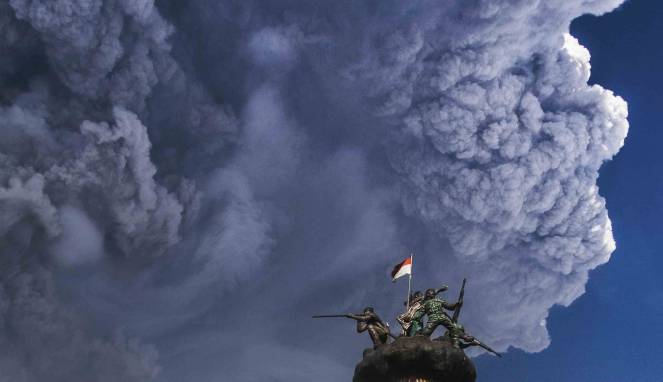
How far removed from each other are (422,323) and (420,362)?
11.4 ft

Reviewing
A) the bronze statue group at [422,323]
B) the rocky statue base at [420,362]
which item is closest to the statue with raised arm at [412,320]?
the bronze statue group at [422,323]

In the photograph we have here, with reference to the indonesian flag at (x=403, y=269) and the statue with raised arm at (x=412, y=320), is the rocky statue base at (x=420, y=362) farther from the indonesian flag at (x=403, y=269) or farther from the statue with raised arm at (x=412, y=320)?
the indonesian flag at (x=403, y=269)

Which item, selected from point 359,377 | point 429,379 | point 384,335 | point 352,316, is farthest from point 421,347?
point 352,316

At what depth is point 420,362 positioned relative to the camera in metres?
12.1

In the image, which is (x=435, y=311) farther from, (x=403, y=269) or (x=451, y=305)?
(x=403, y=269)

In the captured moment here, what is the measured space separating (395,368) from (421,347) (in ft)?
2.31

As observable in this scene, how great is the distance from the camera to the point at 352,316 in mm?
15711

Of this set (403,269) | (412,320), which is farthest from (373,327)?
(403,269)

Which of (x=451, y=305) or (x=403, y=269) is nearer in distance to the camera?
(x=451, y=305)

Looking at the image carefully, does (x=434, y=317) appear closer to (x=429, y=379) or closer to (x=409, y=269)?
(x=429, y=379)

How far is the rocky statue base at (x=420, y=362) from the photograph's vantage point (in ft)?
39.9

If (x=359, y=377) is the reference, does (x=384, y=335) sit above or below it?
above

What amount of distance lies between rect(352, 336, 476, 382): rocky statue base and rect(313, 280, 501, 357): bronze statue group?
52.1 inches

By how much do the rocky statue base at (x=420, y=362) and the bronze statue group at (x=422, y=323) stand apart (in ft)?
4.34
